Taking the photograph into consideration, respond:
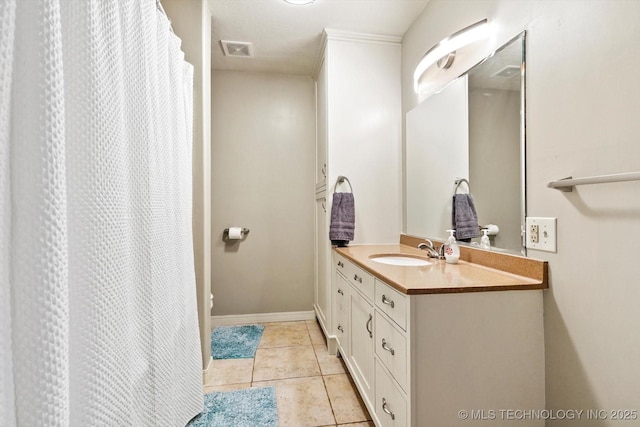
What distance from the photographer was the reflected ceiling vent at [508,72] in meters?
1.19

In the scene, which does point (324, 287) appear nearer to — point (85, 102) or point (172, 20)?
point (85, 102)

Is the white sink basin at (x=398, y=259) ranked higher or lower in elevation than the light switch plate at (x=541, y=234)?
lower

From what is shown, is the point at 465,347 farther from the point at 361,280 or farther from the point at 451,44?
the point at 451,44

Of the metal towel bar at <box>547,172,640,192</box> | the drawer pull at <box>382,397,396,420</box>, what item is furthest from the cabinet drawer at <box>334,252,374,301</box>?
the metal towel bar at <box>547,172,640,192</box>

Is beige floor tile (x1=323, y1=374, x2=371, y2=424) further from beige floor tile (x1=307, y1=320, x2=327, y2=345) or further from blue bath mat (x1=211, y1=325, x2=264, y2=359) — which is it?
blue bath mat (x1=211, y1=325, x2=264, y2=359)

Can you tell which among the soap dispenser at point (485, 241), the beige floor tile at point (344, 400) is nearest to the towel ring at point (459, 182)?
the soap dispenser at point (485, 241)

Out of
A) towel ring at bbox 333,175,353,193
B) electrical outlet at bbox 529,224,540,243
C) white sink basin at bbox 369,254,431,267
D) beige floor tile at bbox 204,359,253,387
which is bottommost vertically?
beige floor tile at bbox 204,359,253,387

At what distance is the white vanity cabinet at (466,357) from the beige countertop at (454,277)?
0.09ft

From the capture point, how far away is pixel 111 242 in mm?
823

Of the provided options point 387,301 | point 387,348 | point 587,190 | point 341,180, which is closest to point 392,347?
point 387,348

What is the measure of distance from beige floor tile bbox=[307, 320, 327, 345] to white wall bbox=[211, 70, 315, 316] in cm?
17

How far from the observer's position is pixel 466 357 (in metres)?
1.01

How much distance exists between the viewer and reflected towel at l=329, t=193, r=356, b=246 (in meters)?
2.06

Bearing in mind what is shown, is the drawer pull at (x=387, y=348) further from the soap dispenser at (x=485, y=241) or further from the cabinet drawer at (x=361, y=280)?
the soap dispenser at (x=485, y=241)
